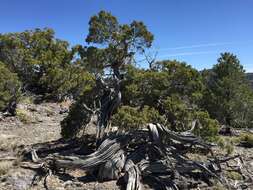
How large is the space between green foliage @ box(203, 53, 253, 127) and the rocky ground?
3820 millimetres

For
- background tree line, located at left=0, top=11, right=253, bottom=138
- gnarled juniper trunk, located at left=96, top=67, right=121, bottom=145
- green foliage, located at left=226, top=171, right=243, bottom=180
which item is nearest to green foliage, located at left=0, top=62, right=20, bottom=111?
background tree line, located at left=0, top=11, right=253, bottom=138

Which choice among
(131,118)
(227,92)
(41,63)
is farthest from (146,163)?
(41,63)

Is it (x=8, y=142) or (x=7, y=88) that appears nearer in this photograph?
(x=8, y=142)

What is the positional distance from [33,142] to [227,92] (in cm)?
1503

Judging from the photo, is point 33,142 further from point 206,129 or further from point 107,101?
point 206,129

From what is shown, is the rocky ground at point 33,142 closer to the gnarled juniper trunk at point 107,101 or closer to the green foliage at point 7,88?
the green foliage at point 7,88

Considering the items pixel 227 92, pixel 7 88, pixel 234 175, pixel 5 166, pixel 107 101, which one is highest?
pixel 227 92

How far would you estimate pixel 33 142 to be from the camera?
18641 mm

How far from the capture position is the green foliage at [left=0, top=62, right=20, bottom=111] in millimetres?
24442

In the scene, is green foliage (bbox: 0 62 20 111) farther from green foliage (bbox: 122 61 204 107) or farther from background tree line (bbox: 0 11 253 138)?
green foliage (bbox: 122 61 204 107)

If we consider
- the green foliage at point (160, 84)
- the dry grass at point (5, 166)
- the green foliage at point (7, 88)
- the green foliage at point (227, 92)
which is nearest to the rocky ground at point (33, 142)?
the dry grass at point (5, 166)

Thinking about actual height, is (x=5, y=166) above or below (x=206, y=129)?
below

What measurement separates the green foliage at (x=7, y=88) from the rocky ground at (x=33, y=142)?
120 cm

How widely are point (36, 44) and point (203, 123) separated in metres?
26.7
